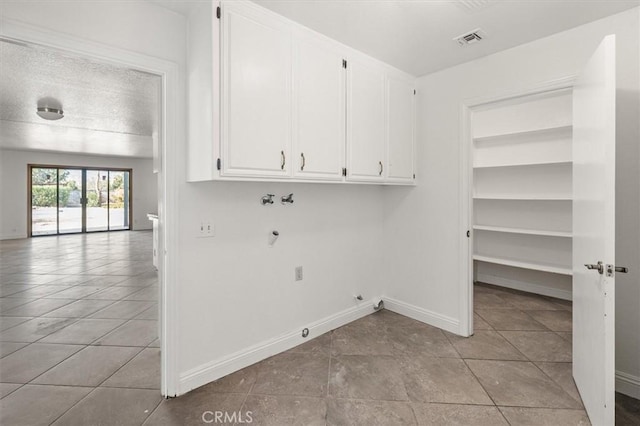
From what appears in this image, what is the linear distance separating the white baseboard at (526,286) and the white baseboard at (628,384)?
2.04 m

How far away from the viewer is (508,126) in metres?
4.20

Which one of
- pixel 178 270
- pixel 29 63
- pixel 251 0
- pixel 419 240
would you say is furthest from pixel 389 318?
pixel 29 63

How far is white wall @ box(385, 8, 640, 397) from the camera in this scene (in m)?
2.01

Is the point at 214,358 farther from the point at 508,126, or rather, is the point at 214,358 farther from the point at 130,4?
the point at 508,126

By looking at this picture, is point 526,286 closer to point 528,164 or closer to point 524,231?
point 524,231

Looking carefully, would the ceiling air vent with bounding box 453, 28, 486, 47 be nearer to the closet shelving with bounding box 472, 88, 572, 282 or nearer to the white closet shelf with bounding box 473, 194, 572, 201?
the closet shelving with bounding box 472, 88, 572, 282

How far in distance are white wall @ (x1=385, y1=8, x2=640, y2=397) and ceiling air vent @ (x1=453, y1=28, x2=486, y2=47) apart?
1.26 feet

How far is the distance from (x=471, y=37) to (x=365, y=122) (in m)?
1.00

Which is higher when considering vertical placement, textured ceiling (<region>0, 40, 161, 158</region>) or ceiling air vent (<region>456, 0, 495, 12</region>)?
textured ceiling (<region>0, 40, 161, 158</region>)

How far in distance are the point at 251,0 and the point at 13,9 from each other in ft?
3.86

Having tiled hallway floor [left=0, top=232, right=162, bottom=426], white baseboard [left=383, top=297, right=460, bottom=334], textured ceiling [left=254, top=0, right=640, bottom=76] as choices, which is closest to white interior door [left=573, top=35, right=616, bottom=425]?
textured ceiling [left=254, top=0, right=640, bottom=76]

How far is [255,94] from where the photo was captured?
6.31 ft

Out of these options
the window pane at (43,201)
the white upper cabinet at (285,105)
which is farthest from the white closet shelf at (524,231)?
the window pane at (43,201)

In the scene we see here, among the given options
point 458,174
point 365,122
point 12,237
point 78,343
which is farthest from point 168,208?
point 12,237
